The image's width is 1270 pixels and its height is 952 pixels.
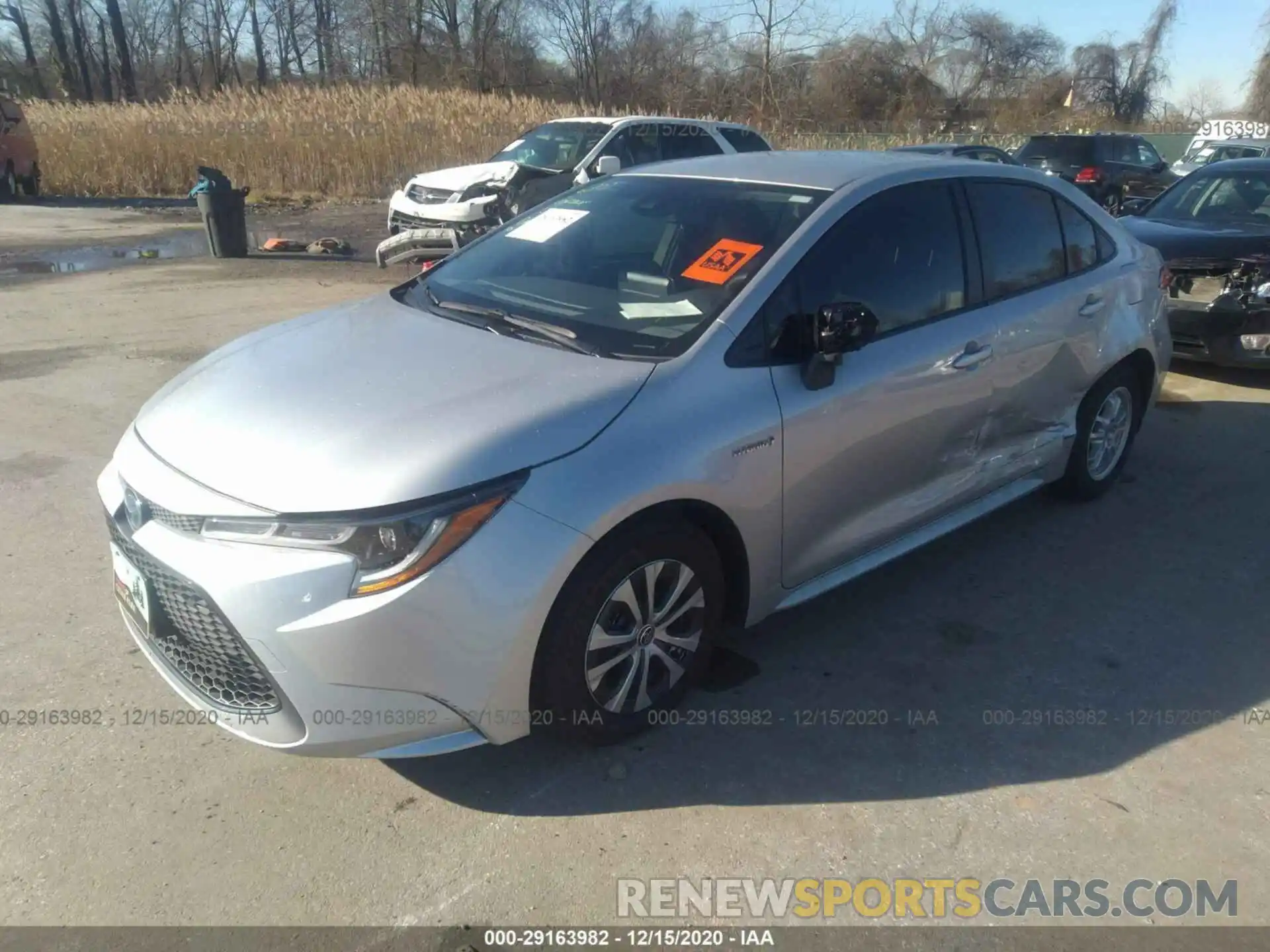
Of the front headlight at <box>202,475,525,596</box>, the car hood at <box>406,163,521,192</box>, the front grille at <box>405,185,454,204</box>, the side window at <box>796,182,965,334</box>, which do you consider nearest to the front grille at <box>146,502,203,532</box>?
the front headlight at <box>202,475,525,596</box>

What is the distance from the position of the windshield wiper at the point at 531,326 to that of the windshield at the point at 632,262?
16 millimetres

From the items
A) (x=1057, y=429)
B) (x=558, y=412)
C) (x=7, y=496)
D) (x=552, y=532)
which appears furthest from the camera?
(x=7, y=496)

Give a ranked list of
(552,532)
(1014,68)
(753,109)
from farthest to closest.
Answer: (1014,68) < (753,109) < (552,532)

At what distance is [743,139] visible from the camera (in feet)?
43.4

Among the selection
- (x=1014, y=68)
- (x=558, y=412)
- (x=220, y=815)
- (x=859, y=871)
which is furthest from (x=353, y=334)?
(x=1014, y=68)

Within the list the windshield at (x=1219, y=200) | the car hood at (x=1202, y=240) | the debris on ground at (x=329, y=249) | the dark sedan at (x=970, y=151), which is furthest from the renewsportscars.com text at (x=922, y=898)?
the dark sedan at (x=970, y=151)

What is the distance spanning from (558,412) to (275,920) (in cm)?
149

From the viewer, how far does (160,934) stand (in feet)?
7.89

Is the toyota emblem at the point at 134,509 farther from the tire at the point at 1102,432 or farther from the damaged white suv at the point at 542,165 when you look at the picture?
the damaged white suv at the point at 542,165

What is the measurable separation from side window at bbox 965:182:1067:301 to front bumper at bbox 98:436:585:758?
7.89ft

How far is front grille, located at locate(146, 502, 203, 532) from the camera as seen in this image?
2.60 metres

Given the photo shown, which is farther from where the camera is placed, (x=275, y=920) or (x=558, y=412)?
(x=558, y=412)

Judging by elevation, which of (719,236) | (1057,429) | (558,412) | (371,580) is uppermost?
(719,236)

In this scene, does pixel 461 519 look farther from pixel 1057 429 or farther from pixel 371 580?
pixel 1057 429
